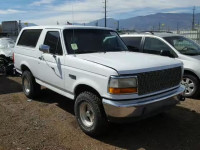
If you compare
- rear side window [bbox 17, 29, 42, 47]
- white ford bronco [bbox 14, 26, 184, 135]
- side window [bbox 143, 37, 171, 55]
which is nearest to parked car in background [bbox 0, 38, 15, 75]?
rear side window [bbox 17, 29, 42, 47]

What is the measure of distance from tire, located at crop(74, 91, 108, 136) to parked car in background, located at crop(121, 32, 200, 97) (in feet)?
10.1

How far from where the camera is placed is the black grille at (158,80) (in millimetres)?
3847

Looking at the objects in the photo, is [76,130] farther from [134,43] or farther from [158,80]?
[134,43]

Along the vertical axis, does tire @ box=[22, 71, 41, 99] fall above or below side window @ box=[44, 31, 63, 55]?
below

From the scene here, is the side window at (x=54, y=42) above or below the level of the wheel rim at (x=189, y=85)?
above

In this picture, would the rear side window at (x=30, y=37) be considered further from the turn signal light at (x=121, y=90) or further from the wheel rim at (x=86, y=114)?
the turn signal light at (x=121, y=90)

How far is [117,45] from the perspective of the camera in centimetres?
558

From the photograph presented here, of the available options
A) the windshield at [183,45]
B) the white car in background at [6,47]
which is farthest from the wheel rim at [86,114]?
the white car in background at [6,47]

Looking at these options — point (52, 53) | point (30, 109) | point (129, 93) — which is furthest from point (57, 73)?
point (129, 93)

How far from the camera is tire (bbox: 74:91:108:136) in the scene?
404 centimetres

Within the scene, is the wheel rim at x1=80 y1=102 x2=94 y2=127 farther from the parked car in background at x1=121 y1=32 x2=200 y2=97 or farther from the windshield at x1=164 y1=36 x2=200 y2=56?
the windshield at x1=164 y1=36 x2=200 y2=56

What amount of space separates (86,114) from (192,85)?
343 cm

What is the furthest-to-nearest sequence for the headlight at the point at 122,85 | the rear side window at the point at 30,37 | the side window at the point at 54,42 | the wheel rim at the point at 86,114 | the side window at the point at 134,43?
the side window at the point at 134,43
the rear side window at the point at 30,37
the side window at the point at 54,42
the wheel rim at the point at 86,114
the headlight at the point at 122,85

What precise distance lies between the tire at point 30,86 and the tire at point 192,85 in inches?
158
